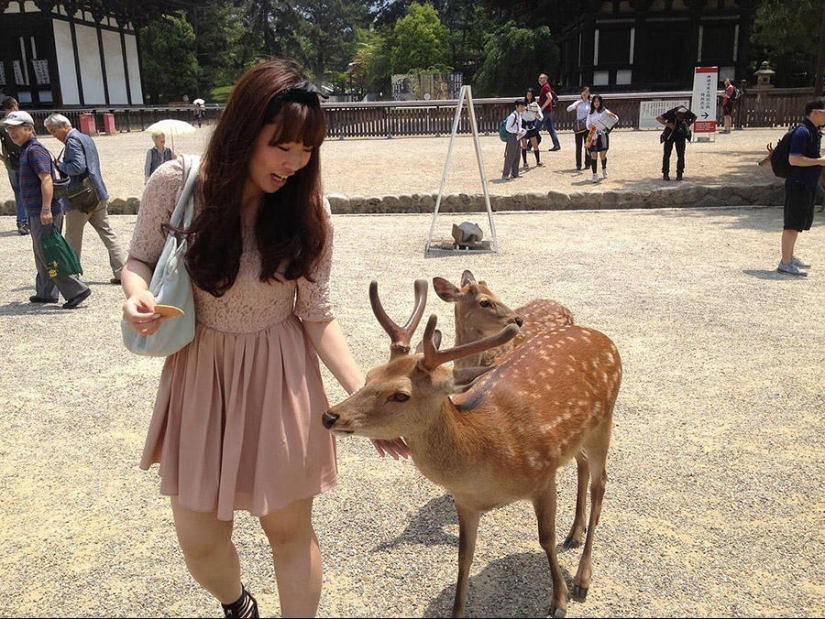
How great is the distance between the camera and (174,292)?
6.27 ft

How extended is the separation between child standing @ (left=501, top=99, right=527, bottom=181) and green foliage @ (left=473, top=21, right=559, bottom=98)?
19.8 m

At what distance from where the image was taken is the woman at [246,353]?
75.2 inches

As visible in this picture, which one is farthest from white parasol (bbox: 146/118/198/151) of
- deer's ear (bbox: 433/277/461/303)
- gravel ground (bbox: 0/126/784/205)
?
deer's ear (bbox: 433/277/461/303)

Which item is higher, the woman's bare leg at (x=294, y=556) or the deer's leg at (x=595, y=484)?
the woman's bare leg at (x=294, y=556)

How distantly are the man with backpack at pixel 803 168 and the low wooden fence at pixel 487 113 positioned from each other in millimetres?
15729

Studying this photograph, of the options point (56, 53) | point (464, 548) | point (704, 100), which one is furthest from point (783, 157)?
point (56, 53)

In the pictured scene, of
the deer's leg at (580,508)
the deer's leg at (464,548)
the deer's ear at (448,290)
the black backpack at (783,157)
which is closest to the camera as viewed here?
the deer's leg at (464,548)

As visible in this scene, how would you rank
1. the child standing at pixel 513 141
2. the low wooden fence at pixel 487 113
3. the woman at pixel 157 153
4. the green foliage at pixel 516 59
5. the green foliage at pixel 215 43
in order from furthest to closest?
the green foliage at pixel 215 43, the green foliage at pixel 516 59, the low wooden fence at pixel 487 113, the child standing at pixel 513 141, the woman at pixel 157 153

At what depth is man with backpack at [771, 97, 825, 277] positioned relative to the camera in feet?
22.8

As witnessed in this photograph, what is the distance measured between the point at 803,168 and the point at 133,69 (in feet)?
107

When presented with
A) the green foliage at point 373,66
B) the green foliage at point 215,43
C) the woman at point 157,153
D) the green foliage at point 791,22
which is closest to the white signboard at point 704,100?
the green foliage at point 791,22

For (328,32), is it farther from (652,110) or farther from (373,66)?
(652,110)

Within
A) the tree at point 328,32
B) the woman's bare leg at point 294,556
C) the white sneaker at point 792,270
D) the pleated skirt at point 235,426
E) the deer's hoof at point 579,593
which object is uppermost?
the tree at point 328,32

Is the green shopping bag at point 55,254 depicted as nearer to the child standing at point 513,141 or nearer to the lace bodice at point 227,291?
the lace bodice at point 227,291
